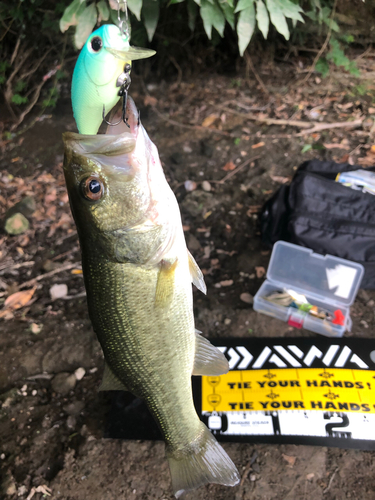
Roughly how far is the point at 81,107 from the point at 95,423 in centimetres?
231

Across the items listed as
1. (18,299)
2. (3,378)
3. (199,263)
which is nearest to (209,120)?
(199,263)

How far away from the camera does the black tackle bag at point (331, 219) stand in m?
3.16

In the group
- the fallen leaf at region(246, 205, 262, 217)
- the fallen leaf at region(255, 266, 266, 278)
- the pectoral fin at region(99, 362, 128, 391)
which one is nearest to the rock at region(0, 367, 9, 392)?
the pectoral fin at region(99, 362, 128, 391)

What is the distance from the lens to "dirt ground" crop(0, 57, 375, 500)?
7.79 ft

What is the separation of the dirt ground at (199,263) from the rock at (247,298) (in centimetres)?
5

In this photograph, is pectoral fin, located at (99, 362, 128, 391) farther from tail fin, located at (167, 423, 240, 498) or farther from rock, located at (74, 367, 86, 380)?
rock, located at (74, 367, 86, 380)

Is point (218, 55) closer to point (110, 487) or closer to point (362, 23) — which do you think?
point (362, 23)

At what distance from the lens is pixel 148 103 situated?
19.5 feet

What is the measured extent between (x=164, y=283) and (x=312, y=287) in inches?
89.0

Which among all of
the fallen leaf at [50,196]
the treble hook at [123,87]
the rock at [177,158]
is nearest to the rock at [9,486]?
the treble hook at [123,87]

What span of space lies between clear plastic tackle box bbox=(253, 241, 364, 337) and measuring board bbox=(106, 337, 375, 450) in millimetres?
163

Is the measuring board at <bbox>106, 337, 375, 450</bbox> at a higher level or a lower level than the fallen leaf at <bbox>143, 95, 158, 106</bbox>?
lower

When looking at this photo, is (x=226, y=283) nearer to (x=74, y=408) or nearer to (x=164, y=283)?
(x=74, y=408)

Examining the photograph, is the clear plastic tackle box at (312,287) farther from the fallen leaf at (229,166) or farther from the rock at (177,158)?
the rock at (177,158)
